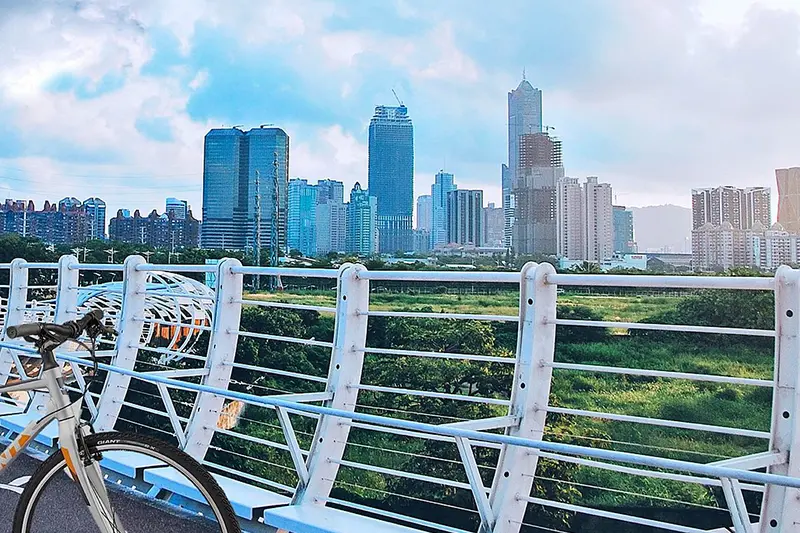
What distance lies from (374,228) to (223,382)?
31.3 meters

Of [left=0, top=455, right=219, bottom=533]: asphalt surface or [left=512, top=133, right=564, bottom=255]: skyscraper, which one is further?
[left=512, top=133, right=564, bottom=255]: skyscraper

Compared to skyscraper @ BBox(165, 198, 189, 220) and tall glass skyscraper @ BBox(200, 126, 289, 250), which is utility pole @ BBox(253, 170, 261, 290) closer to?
tall glass skyscraper @ BBox(200, 126, 289, 250)

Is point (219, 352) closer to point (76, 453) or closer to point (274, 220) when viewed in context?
point (76, 453)

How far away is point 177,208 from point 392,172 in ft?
59.7

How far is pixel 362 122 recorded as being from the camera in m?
48.8

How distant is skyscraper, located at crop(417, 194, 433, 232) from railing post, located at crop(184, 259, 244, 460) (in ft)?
100

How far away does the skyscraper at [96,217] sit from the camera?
2408cm

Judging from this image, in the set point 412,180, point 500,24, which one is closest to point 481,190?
point 412,180

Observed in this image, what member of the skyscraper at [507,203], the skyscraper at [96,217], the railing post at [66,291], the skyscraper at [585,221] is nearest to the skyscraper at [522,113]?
the skyscraper at [507,203]

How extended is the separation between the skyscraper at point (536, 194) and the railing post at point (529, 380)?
2742 centimetres

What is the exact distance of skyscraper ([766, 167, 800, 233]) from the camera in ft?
74.9

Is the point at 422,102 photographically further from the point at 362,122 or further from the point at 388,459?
the point at 388,459

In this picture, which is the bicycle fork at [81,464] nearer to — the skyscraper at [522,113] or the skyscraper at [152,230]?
the skyscraper at [152,230]

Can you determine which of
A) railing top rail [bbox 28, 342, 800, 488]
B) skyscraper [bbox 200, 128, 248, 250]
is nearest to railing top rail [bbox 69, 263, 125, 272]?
railing top rail [bbox 28, 342, 800, 488]
